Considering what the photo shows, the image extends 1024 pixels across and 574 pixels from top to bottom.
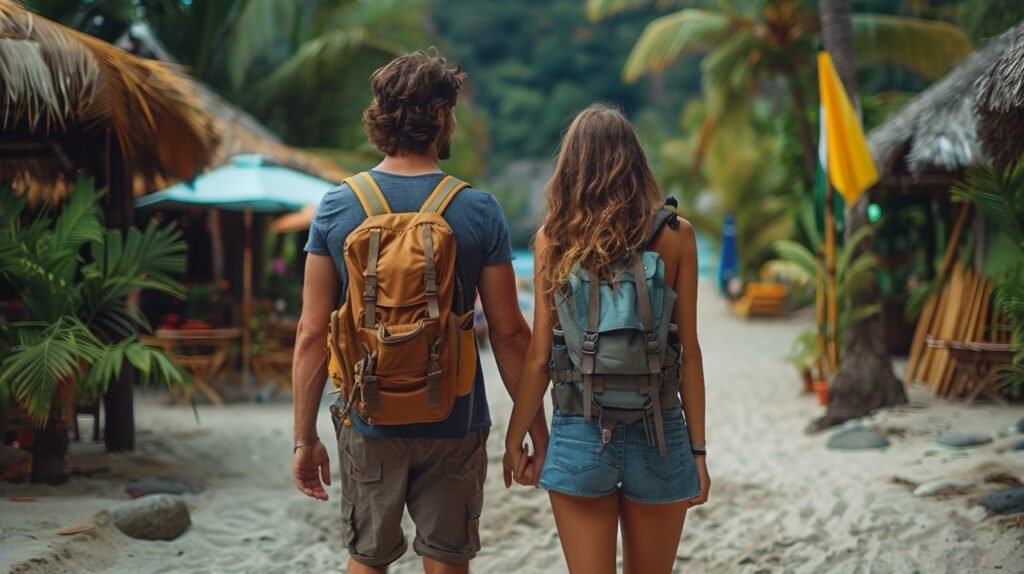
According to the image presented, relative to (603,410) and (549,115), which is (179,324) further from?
(549,115)

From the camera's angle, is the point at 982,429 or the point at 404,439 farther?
the point at 982,429

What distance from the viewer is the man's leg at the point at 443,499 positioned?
9.17 feet

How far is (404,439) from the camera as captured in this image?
109 inches

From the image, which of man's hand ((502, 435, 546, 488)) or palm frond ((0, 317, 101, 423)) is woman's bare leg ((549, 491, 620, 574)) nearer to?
man's hand ((502, 435, 546, 488))

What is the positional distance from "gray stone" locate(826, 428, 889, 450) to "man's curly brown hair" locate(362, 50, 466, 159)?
17.8 ft

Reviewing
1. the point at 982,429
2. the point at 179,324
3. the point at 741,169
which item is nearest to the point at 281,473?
the point at 179,324

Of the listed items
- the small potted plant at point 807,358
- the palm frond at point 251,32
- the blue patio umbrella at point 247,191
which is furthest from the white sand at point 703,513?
the palm frond at point 251,32

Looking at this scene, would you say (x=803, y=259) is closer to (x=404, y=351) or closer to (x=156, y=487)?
(x=156, y=487)

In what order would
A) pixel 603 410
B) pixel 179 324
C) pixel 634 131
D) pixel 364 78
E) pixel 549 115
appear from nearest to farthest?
pixel 603 410, pixel 634 131, pixel 179 324, pixel 364 78, pixel 549 115

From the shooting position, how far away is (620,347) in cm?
271

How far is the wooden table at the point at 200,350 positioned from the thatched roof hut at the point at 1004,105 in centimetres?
707

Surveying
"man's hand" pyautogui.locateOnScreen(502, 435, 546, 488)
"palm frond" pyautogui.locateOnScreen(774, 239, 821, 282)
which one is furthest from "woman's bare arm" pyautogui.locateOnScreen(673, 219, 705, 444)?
"palm frond" pyautogui.locateOnScreen(774, 239, 821, 282)

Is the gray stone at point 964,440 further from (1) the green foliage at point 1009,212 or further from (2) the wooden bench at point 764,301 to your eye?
(2) the wooden bench at point 764,301

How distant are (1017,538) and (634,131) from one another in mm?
3005
